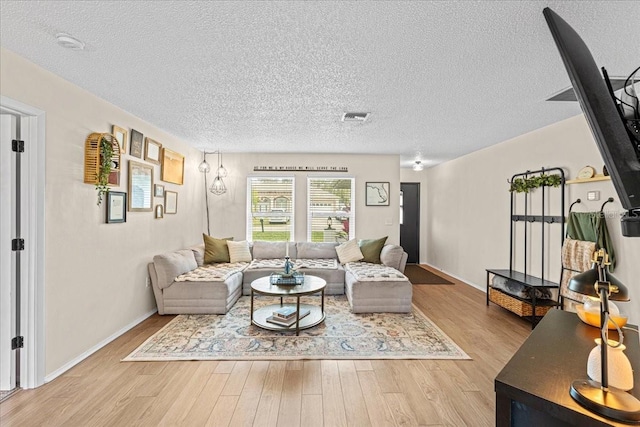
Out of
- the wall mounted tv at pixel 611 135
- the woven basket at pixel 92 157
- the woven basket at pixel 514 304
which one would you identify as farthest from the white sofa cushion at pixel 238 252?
the wall mounted tv at pixel 611 135

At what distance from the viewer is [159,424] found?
6.65 ft

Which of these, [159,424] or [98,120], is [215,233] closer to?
[98,120]

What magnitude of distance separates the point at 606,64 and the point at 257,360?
372 centimetres

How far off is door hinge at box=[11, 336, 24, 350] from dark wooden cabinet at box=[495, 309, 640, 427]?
3.29m

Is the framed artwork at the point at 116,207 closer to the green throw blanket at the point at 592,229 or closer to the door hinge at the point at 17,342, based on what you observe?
the door hinge at the point at 17,342

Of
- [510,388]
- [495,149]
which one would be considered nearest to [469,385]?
[510,388]

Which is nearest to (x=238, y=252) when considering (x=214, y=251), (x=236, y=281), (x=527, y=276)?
(x=214, y=251)

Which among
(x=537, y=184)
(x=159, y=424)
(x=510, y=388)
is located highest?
(x=537, y=184)

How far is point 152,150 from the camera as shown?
4070 millimetres

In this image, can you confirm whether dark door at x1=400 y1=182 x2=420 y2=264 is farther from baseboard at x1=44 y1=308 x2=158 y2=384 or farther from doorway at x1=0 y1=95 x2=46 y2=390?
doorway at x1=0 y1=95 x2=46 y2=390

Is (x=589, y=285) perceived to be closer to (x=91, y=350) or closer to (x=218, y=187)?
(x=91, y=350)

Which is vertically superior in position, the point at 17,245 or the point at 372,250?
the point at 17,245

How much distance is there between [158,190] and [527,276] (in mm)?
5131

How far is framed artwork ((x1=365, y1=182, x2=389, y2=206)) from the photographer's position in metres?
6.03
